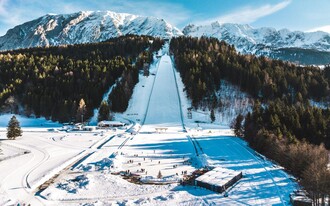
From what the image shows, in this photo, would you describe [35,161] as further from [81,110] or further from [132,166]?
[81,110]

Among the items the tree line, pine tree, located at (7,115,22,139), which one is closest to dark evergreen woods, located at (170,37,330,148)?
the tree line

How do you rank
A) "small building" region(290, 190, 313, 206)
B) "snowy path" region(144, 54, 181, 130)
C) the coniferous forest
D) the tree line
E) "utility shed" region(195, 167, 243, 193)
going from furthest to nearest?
"snowy path" region(144, 54, 181, 130)
the coniferous forest
"utility shed" region(195, 167, 243, 193)
"small building" region(290, 190, 313, 206)
the tree line

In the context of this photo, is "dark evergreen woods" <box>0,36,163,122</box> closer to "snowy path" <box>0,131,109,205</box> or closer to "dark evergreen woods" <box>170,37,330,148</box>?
"snowy path" <box>0,131,109,205</box>

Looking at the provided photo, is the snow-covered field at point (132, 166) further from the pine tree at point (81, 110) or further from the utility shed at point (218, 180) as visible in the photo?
the pine tree at point (81, 110)

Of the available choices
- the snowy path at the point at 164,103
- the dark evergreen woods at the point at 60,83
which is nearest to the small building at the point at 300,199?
the snowy path at the point at 164,103

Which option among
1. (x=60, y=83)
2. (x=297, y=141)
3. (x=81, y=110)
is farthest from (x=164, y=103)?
(x=297, y=141)
